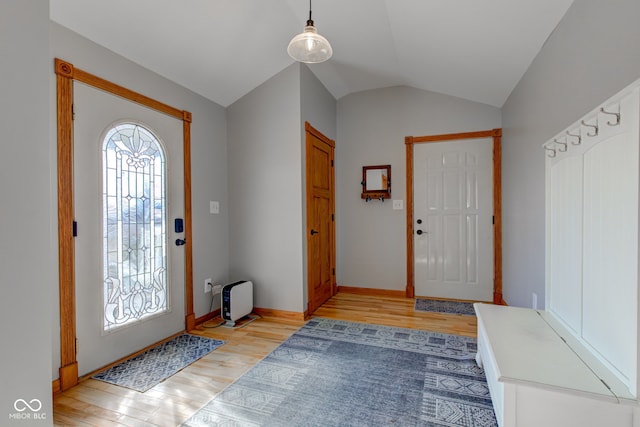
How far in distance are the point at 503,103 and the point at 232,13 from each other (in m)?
2.98

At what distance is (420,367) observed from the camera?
2.18 meters

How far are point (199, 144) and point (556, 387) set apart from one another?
319cm

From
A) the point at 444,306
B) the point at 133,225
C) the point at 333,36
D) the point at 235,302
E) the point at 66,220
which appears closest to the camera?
the point at 66,220

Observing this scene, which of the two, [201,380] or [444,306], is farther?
[444,306]

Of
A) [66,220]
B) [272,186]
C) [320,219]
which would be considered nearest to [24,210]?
[66,220]

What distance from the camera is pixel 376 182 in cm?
402

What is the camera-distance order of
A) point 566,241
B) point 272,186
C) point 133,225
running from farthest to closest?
point 272,186 < point 133,225 < point 566,241

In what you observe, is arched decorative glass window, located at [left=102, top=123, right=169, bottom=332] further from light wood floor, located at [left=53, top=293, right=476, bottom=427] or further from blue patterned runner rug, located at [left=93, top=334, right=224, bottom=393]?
light wood floor, located at [left=53, top=293, right=476, bottom=427]

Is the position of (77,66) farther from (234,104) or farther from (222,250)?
A: (222,250)

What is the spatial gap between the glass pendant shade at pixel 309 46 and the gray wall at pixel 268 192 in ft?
3.46

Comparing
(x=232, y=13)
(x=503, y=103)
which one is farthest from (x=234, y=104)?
(x=503, y=103)

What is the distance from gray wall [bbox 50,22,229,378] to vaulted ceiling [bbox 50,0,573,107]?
0.08 meters

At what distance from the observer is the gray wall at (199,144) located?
212cm

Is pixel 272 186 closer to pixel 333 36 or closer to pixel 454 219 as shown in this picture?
pixel 333 36
